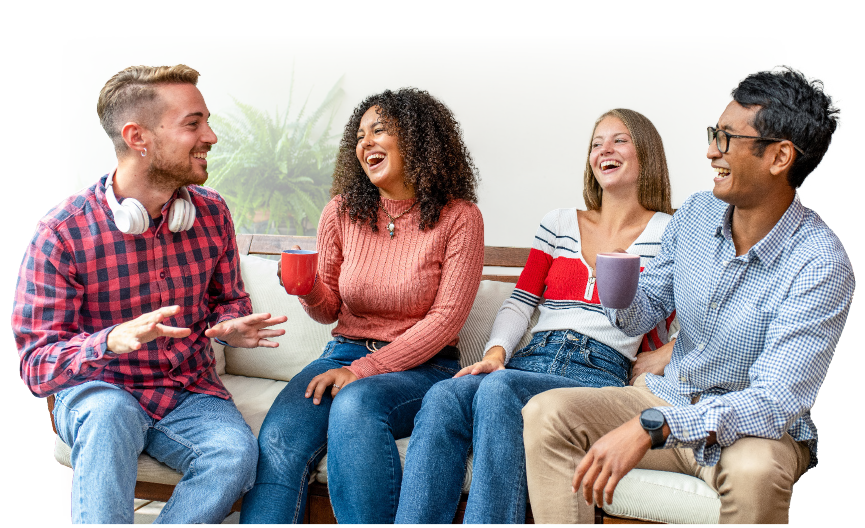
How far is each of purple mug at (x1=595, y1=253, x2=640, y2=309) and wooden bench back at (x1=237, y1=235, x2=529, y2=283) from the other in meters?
1.02

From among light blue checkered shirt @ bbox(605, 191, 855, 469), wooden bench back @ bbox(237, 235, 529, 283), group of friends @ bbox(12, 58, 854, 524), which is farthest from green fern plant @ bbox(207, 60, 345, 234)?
light blue checkered shirt @ bbox(605, 191, 855, 469)

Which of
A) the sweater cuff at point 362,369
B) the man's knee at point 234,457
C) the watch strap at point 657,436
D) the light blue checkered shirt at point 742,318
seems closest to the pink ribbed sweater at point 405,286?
the sweater cuff at point 362,369

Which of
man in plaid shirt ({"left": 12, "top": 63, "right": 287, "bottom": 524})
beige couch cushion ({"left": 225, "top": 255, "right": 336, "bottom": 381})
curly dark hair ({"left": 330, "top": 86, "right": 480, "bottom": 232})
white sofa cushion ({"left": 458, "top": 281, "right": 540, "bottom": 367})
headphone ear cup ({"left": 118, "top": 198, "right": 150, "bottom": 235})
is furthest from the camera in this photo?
beige couch cushion ({"left": 225, "top": 255, "right": 336, "bottom": 381})

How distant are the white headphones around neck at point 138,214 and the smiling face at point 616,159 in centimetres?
126

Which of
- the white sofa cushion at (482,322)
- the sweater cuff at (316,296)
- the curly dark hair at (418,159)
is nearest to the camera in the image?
the sweater cuff at (316,296)

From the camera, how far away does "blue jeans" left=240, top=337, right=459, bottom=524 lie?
1.70 metres

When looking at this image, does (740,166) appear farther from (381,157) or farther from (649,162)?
(381,157)

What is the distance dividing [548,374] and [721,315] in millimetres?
479

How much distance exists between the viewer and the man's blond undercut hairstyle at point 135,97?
1822mm

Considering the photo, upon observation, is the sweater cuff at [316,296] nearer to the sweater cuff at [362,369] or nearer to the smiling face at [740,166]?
the sweater cuff at [362,369]

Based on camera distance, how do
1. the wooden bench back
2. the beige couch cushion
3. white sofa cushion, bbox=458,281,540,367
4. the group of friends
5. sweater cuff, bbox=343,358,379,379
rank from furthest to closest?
the wooden bench back → the beige couch cushion → white sofa cushion, bbox=458,281,540,367 → sweater cuff, bbox=343,358,379,379 → the group of friends

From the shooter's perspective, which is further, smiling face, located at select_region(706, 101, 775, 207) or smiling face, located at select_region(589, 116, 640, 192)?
smiling face, located at select_region(589, 116, 640, 192)

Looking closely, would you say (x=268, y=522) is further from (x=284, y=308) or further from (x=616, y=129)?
(x=616, y=129)

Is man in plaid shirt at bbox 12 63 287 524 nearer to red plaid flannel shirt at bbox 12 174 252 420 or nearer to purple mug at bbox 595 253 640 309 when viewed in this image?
red plaid flannel shirt at bbox 12 174 252 420
